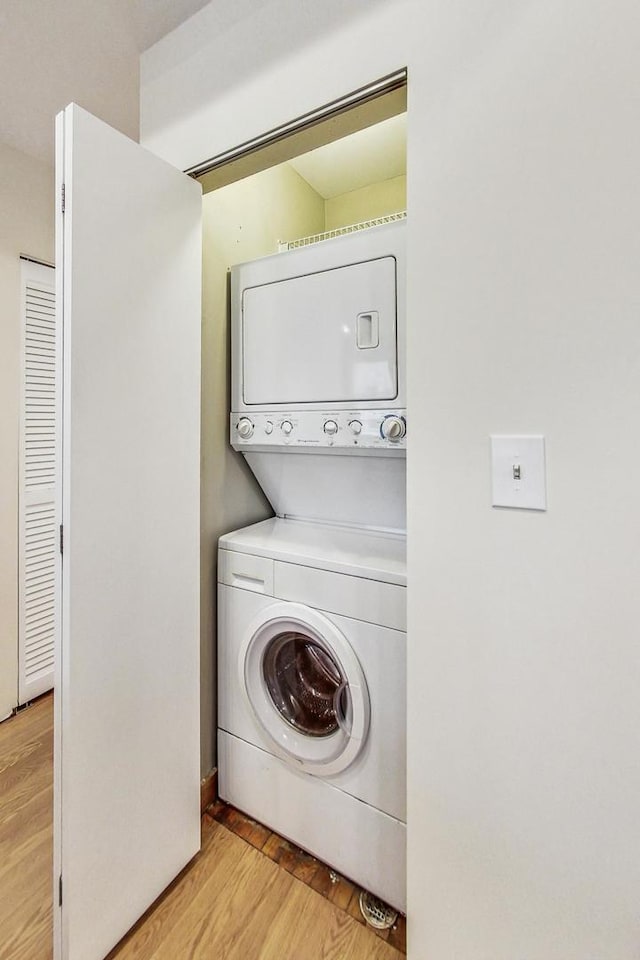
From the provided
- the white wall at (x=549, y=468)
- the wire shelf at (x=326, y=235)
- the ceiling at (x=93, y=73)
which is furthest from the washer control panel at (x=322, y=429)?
the ceiling at (x=93, y=73)

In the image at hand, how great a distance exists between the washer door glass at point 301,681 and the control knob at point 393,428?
714 millimetres

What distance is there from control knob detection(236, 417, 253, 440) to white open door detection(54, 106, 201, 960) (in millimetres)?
270

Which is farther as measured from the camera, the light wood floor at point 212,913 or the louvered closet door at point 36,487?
the louvered closet door at point 36,487

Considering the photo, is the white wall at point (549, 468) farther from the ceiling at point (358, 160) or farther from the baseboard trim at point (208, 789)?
the ceiling at point (358, 160)

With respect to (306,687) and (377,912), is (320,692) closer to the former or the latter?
(306,687)

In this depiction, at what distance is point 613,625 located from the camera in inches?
30.9

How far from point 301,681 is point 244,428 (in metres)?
0.97

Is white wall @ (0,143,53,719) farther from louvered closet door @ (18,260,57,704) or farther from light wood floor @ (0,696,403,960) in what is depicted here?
light wood floor @ (0,696,403,960)

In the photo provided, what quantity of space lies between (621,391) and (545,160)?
1.58ft

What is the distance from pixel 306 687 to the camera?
1529 mm

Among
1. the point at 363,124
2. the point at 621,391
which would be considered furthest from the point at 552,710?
the point at 363,124

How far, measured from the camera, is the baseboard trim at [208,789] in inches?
61.5

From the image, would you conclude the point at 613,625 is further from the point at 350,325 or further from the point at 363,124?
the point at 363,124

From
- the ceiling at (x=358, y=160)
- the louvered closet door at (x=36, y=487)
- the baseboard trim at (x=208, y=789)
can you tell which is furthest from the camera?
the louvered closet door at (x=36, y=487)
